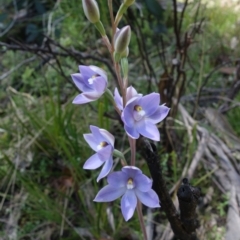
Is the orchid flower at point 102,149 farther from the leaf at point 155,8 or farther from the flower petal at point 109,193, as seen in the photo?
the leaf at point 155,8

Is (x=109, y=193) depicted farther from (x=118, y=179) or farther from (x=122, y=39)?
(x=122, y=39)

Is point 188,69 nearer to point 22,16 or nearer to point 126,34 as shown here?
point 22,16

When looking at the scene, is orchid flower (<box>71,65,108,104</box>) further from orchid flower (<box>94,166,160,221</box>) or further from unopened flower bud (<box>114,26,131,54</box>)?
orchid flower (<box>94,166,160,221</box>)

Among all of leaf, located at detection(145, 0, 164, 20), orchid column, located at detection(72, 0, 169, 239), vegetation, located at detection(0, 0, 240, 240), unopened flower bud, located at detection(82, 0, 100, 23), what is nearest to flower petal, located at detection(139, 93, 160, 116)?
orchid column, located at detection(72, 0, 169, 239)

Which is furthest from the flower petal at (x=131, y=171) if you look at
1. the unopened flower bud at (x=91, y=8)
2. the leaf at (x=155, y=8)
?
the leaf at (x=155, y=8)

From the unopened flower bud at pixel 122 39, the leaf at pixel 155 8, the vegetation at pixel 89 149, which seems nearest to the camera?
the unopened flower bud at pixel 122 39

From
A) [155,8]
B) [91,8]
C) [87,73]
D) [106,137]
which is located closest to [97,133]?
[106,137]

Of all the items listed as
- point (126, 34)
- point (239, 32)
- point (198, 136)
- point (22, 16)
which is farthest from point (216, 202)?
point (22, 16)
